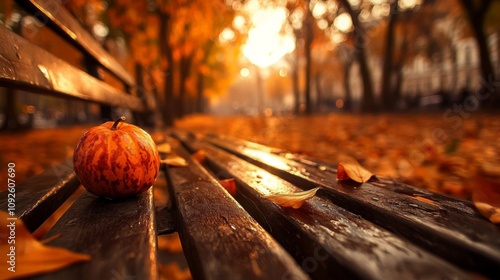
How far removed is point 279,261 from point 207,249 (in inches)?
6.7

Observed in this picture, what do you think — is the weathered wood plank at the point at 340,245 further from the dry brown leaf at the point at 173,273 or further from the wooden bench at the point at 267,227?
the dry brown leaf at the point at 173,273

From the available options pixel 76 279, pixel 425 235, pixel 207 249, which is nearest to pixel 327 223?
pixel 425 235

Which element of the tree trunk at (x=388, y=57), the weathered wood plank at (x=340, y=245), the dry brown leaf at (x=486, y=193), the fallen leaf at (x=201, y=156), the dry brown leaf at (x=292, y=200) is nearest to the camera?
the weathered wood plank at (x=340, y=245)

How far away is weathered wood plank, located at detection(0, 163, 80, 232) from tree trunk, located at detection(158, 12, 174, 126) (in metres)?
7.57

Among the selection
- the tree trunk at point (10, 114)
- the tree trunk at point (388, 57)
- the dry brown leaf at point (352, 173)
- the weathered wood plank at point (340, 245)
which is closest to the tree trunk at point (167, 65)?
the tree trunk at point (10, 114)

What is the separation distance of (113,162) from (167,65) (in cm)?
827

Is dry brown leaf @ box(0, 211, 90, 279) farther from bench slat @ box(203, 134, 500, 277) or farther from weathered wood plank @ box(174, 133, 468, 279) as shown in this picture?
bench slat @ box(203, 134, 500, 277)

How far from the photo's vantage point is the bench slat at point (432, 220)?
2.10 ft

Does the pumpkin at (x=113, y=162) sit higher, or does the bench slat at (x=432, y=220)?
the pumpkin at (x=113, y=162)

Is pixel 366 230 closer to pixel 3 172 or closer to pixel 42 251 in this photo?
pixel 42 251

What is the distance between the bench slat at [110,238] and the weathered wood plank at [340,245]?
14.2 inches

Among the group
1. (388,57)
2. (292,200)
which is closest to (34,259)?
(292,200)

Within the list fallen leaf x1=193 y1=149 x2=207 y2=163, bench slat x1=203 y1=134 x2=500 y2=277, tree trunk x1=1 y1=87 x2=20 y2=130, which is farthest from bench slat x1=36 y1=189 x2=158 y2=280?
tree trunk x1=1 y1=87 x2=20 y2=130

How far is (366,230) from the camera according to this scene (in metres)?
0.75
